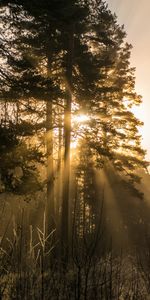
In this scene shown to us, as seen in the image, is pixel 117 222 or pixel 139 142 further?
pixel 117 222

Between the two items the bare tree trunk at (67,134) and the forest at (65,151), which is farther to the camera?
the bare tree trunk at (67,134)

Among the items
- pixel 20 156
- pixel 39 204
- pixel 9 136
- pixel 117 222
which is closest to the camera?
pixel 9 136

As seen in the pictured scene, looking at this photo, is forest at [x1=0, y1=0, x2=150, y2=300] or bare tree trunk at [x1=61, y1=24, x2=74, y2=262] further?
bare tree trunk at [x1=61, y1=24, x2=74, y2=262]

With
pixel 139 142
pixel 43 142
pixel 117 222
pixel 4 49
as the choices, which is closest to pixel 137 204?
pixel 117 222

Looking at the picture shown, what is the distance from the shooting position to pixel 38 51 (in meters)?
19.1

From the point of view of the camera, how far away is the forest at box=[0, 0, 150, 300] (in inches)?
175

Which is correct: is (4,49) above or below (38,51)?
below

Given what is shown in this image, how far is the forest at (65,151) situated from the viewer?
443 cm

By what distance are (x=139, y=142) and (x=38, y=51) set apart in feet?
30.2

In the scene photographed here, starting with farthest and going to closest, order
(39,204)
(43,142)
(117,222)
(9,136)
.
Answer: (117,222), (39,204), (43,142), (9,136)

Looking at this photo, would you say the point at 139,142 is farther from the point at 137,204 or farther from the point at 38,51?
the point at 137,204

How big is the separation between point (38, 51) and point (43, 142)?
423 centimetres

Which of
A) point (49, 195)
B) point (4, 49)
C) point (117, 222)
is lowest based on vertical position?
point (117, 222)

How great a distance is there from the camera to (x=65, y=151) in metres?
19.1
